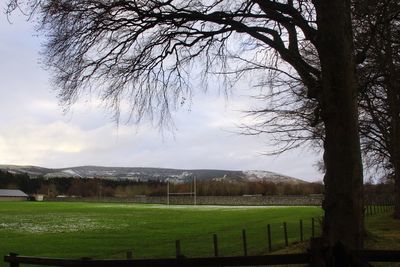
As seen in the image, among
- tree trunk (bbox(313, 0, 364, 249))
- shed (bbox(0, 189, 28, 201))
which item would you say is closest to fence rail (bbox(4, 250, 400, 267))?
tree trunk (bbox(313, 0, 364, 249))

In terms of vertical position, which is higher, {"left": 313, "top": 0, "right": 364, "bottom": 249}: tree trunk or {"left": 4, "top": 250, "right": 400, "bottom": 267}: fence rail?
{"left": 313, "top": 0, "right": 364, "bottom": 249}: tree trunk

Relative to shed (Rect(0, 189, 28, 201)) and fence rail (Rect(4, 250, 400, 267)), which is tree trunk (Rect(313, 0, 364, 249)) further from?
shed (Rect(0, 189, 28, 201))

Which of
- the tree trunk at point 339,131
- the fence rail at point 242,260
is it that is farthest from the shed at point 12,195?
the fence rail at point 242,260

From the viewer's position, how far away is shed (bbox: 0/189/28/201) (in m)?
183

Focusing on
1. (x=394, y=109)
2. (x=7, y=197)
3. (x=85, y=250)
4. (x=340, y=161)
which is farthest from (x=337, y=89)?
(x=7, y=197)

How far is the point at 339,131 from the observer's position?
10.2m

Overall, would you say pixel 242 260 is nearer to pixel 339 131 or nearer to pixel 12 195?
pixel 339 131

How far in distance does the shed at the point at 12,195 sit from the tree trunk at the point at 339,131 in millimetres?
182530

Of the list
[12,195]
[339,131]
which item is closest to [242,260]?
[339,131]

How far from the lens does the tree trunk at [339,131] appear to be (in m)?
10.2

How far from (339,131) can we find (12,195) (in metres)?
189

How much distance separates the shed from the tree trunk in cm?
18253

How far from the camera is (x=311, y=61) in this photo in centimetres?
2092

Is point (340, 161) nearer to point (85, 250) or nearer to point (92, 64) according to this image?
point (92, 64)
